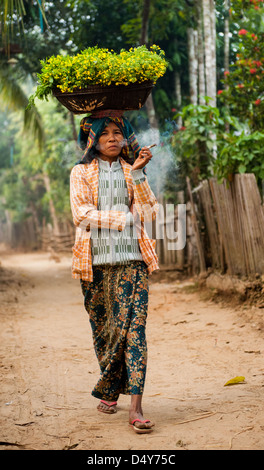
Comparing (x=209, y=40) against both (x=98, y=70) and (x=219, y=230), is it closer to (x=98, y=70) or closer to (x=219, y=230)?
(x=219, y=230)

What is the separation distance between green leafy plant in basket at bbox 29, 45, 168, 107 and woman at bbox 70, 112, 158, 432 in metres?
0.29

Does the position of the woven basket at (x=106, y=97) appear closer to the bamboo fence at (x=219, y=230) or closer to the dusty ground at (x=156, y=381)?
the dusty ground at (x=156, y=381)

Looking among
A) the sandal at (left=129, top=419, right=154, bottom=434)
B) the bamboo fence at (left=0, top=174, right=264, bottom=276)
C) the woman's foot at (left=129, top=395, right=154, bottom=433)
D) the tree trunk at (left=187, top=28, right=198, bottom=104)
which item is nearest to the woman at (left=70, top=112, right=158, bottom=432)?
the woman's foot at (left=129, top=395, right=154, bottom=433)

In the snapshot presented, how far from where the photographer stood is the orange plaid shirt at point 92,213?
3.68m

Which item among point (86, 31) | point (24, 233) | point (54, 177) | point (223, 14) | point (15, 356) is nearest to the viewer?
point (15, 356)

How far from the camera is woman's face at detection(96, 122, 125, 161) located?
381 cm

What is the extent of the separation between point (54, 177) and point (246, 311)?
18.2 metres

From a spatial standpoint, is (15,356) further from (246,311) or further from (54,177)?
(54,177)

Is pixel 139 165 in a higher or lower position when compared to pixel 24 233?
higher

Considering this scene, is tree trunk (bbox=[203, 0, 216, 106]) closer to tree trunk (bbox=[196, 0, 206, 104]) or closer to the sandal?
tree trunk (bbox=[196, 0, 206, 104])

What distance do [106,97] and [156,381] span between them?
2.34 meters

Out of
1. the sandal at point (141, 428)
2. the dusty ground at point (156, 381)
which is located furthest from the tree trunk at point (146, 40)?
the sandal at point (141, 428)

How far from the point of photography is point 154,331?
6.84 meters
